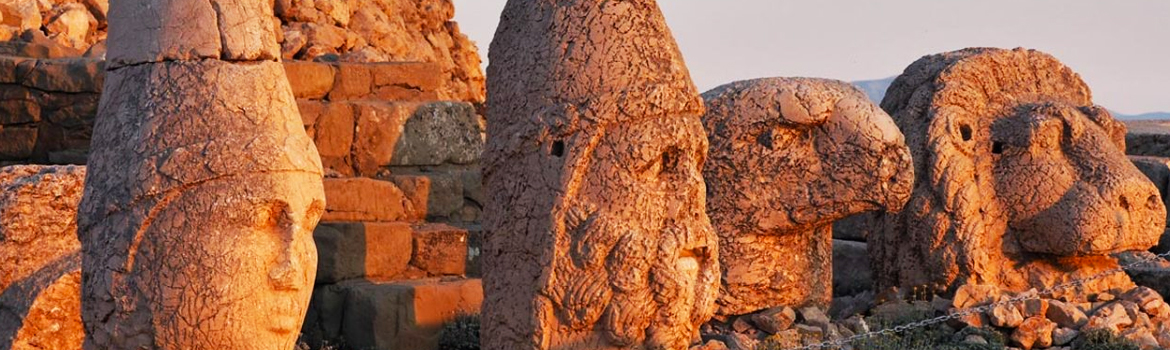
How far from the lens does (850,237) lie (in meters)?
11.1

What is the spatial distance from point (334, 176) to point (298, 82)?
29.1 inches

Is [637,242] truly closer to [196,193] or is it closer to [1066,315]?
[196,193]

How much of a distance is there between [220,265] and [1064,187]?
19.1 feet

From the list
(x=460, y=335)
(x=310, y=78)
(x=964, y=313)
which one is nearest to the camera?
(x=460, y=335)

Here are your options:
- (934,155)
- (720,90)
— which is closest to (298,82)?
(720,90)

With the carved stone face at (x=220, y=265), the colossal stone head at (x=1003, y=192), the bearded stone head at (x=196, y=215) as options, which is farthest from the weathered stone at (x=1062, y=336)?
the carved stone face at (x=220, y=265)

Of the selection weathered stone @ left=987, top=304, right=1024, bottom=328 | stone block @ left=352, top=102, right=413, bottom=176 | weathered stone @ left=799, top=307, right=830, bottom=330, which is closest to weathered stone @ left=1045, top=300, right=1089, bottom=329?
weathered stone @ left=987, top=304, right=1024, bottom=328

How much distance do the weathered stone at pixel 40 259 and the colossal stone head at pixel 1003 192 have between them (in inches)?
193

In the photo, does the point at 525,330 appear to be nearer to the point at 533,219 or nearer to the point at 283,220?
the point at 533,219

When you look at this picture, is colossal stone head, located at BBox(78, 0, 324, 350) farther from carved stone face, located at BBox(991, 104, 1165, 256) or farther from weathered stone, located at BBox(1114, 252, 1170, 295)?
weathered stone, located at BBox(1114, 252, 1170, 295)

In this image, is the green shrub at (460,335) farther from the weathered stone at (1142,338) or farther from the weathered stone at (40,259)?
the weathered stone at (1142,338)

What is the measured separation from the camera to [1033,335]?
27.5 ft

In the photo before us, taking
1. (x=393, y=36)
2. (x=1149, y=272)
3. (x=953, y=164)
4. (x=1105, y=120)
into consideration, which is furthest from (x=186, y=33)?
(x=393, y=36)

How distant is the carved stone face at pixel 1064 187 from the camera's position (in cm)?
938
